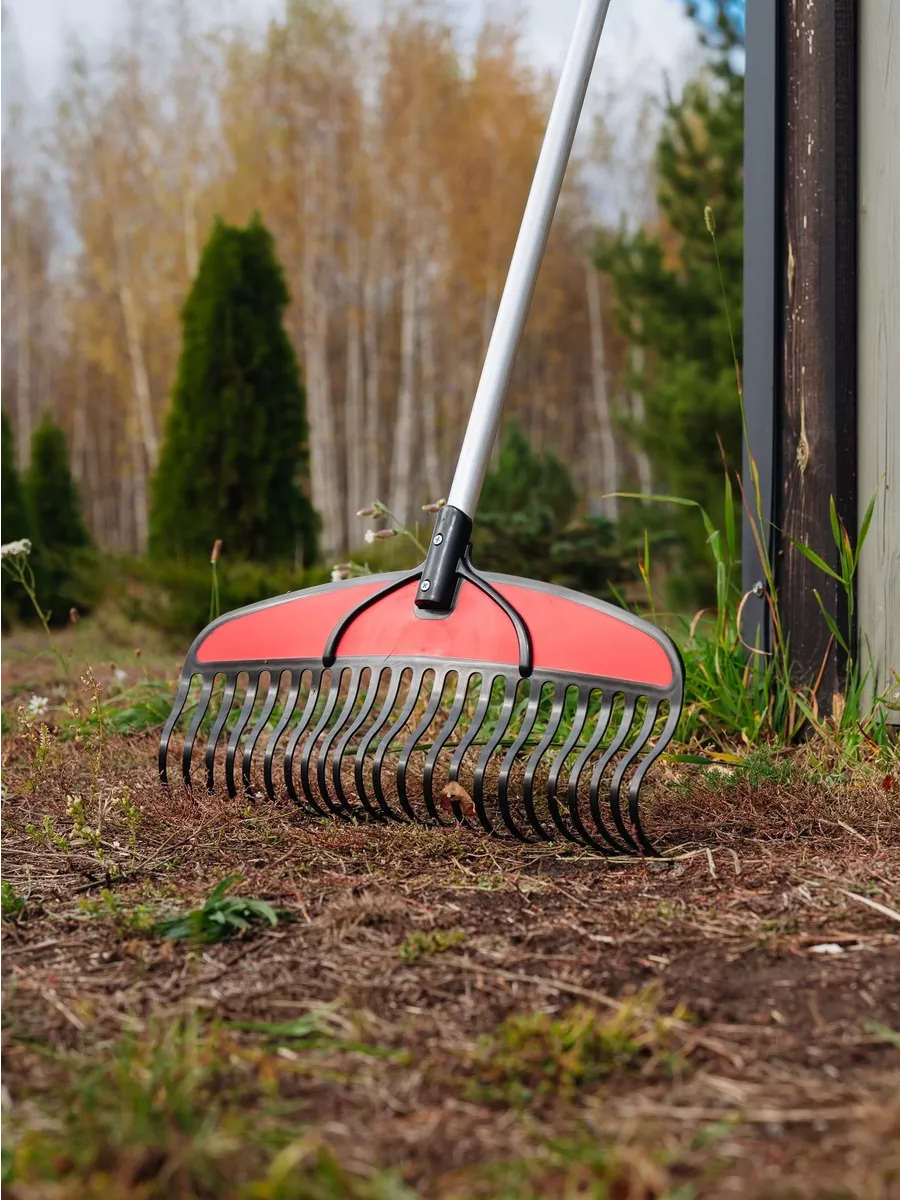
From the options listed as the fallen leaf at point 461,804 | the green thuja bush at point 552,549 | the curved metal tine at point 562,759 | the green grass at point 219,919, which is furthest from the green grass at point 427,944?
the green thuja bush at point 552,549

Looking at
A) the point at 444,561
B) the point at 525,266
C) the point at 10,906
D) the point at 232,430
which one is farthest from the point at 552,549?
the point at 10,906

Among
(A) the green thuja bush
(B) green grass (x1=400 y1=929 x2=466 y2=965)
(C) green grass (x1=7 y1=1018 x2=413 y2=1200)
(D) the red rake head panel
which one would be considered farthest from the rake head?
(A) the green thuja bush

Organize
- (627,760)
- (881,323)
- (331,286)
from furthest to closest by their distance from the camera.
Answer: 1. (331,286)
2. (881,323)
3. (627,760)

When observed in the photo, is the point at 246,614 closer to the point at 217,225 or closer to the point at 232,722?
the point at 232,722

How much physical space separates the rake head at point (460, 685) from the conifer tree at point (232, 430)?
3.77 meters

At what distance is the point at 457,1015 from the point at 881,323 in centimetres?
182

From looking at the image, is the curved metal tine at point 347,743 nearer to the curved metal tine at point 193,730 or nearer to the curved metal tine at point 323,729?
the curved metal tine at point 323,729

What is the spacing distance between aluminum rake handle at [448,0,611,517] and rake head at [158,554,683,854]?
0.69ft

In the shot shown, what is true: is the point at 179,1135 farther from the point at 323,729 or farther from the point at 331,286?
the point at 331,286

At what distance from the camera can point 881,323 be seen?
2225 mm

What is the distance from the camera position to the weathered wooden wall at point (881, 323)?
220 centimetres

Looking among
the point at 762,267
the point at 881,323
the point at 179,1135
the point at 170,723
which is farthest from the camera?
the point at 762,267

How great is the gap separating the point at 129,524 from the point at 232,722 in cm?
1709

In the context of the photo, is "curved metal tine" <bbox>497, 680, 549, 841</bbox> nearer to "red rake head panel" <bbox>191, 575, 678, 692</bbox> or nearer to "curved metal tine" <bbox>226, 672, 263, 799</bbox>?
"red rake head panel" <bbox>191, 575, 678, 692</bbox>
